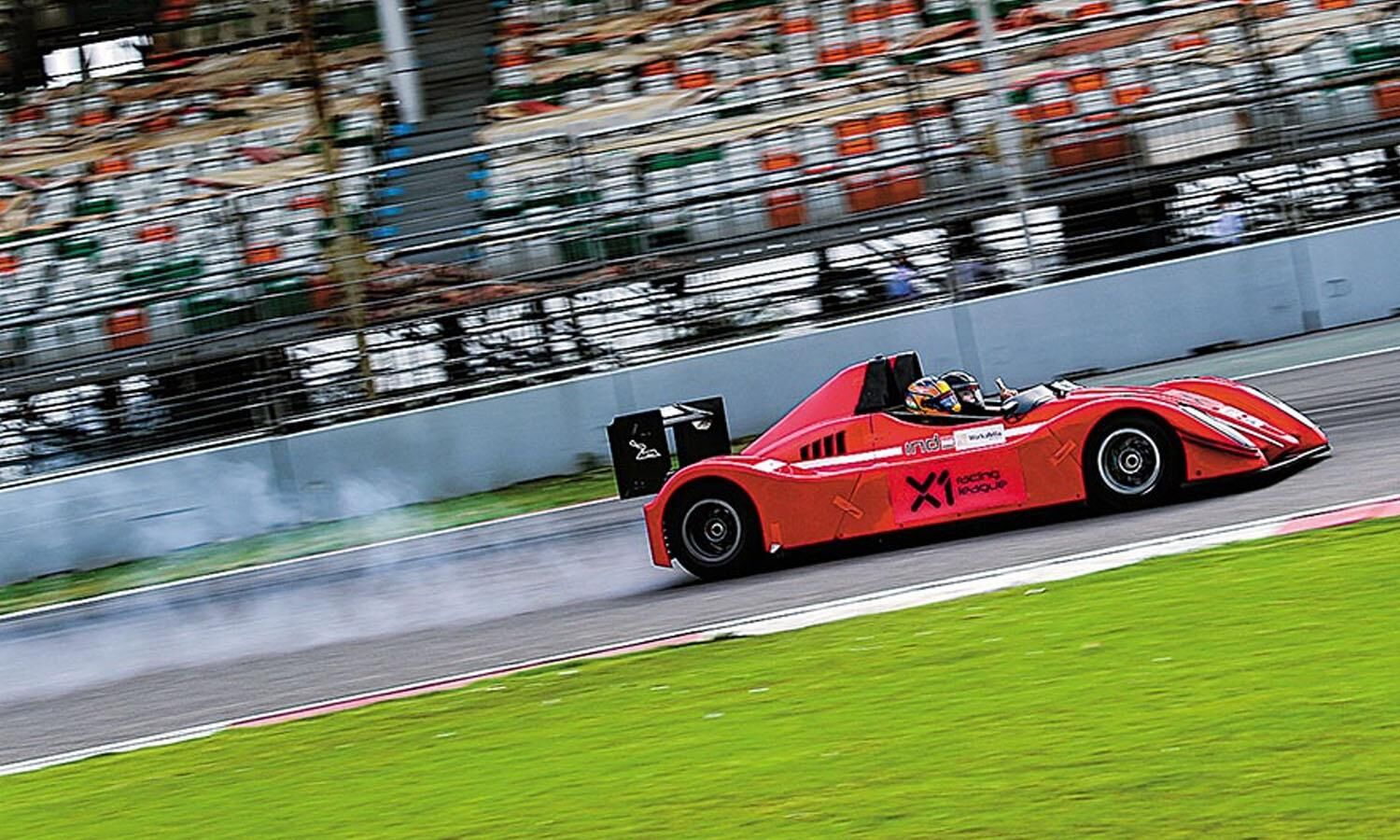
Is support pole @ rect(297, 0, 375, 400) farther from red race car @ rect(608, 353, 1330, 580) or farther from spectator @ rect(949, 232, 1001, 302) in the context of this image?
red race car @ rect(608, 353, 1330, 580)

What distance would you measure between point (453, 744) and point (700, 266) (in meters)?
8.37

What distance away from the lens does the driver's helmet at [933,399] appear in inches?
351

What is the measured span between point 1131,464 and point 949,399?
1.01 meters

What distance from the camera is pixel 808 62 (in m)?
19.8

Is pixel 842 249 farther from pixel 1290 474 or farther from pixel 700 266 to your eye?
pixel 1290 474

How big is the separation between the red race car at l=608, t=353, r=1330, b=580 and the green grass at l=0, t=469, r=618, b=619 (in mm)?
3483

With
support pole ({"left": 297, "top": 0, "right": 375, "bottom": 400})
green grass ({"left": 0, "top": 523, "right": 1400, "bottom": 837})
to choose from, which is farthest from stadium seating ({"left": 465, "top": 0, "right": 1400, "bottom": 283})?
green grass ({"left": 0, "top": 523, "right": 1400, "bottom": 837})

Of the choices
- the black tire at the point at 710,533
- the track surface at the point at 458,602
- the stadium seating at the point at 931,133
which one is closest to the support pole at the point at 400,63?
the stadium seating at the point at 931,133

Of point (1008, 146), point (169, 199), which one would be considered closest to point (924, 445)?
point (1008, 146)

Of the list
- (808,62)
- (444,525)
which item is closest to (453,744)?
(444,525)

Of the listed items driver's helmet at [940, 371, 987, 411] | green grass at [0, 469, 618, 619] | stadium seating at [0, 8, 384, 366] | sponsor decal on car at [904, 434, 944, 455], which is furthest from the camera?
stadium seating at [0, 8, 384, 366]

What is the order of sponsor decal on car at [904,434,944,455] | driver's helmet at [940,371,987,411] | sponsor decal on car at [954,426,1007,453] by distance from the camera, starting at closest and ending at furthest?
sponsor decal on car at [954,426,1007,453]
sponsor decal on car at [904,434,944,455]
driver's helmet at [940,371,987,411]

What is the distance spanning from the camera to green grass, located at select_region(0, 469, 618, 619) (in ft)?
42.7

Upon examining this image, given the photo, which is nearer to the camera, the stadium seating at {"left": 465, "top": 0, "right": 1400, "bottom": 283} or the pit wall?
the pit wall
